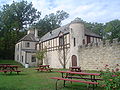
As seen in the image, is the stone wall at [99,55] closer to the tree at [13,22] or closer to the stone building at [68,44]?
the stone building at [68,44]

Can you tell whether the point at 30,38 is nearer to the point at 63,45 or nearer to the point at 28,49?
the point at 28,49

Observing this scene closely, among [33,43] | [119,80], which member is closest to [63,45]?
[33,43]

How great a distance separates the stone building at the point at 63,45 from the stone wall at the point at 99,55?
1003mm

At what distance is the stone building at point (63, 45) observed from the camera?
62.8 ft

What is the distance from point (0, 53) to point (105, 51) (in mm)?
27292

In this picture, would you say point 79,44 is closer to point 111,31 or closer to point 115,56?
point 115,56

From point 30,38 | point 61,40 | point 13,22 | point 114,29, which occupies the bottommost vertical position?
point 61,40

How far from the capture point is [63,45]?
21453 mm

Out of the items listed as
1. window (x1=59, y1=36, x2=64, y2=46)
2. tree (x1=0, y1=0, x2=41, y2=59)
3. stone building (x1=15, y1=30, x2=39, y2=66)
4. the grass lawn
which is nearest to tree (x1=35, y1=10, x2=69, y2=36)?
tree (x1=0, y1=0, x2=41, y2=59)

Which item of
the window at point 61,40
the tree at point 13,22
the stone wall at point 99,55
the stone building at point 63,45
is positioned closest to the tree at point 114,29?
the stone building at point 63,45

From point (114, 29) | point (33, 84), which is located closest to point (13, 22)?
point (114, 29)

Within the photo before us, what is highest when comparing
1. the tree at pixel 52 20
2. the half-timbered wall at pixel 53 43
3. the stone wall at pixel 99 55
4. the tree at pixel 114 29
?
the tree at pixel 52 20

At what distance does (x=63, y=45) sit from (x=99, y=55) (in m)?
7.35

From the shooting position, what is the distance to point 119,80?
4.03m
